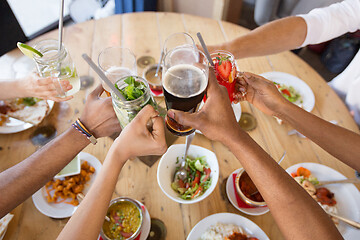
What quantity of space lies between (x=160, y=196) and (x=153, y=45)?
132 centimetres

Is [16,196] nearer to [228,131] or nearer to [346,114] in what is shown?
[228,131]

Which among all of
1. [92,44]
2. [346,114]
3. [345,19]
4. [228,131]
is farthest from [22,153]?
[345,19]

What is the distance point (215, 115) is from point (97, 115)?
68 centimetres

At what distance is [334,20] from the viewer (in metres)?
1.86

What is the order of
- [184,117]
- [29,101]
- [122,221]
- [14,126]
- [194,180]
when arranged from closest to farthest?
[184,117], [122,221], [194,180], [14,126], [29,101]

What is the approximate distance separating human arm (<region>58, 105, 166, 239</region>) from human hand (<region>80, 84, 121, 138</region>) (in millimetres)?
318

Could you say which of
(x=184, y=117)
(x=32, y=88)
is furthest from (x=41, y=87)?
(x=184, y=117)

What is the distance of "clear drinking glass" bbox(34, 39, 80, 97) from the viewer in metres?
1.47

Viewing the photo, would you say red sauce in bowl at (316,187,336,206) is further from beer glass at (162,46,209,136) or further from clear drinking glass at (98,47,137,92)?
clear drinking glass at (98,47,137,92)

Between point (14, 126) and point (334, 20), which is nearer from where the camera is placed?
point (14, 126)

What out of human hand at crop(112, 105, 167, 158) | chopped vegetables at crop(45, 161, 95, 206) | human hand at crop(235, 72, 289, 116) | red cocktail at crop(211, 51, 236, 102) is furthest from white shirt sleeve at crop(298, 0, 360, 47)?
chopped vegetables at crop(45, 161, 95, 206)

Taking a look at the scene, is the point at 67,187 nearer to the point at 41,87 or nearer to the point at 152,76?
the point at 41,87

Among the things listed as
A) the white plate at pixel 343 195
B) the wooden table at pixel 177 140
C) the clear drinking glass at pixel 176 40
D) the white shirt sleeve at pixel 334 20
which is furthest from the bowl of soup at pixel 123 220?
the white shirt sleeve at pixel 334 20

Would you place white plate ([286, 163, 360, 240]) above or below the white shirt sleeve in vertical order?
below
